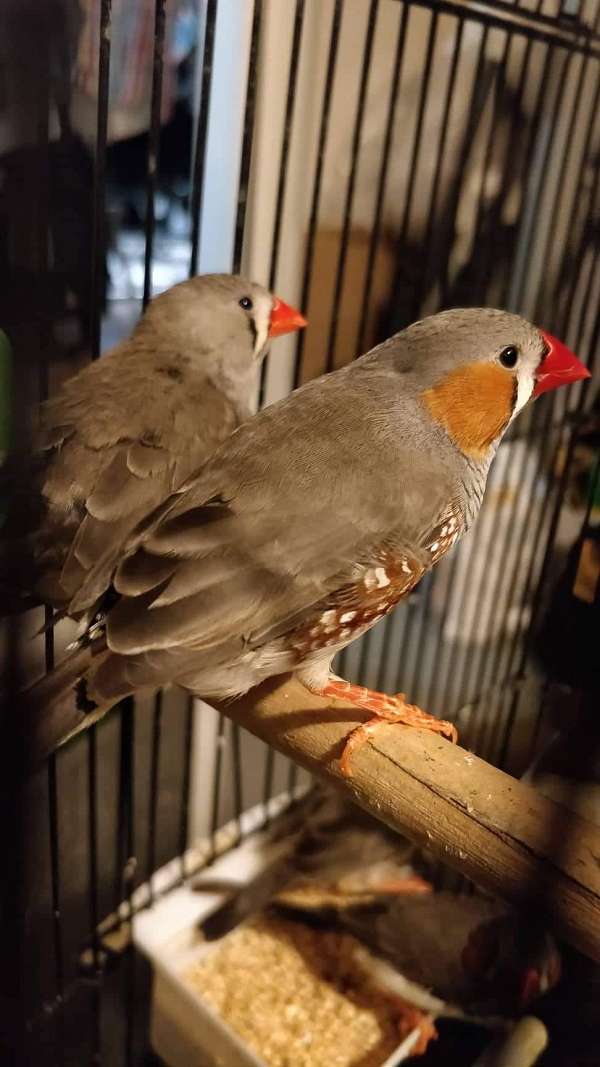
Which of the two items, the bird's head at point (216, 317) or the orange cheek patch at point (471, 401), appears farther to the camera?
the bird's head at point (216, 317)

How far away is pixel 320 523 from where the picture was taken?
0.72 m

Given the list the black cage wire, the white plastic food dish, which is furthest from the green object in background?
the white plastic food dish

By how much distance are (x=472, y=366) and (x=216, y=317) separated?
0.34 metres

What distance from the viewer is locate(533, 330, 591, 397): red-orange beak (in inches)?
34.1

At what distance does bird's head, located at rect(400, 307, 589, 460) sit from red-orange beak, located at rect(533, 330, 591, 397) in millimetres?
22

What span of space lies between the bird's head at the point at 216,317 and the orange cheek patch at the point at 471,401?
11.5 inches

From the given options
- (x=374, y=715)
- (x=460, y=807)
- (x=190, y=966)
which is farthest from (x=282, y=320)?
(x=190, y=966)

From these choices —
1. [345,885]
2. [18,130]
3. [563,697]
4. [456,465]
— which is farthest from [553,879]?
[563,697]

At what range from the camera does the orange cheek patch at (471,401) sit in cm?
81

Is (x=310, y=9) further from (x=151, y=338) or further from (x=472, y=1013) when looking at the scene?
(x=472, y=1013)

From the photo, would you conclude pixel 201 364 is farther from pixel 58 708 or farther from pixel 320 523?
pixel 58 708

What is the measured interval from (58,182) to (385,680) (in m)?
1.16

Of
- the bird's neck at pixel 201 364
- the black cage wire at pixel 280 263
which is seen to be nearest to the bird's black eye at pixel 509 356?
the bird's neck at pixel 201 364

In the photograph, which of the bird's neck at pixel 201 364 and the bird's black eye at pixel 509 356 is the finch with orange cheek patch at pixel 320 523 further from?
the bird's neck at pixel 201 364
